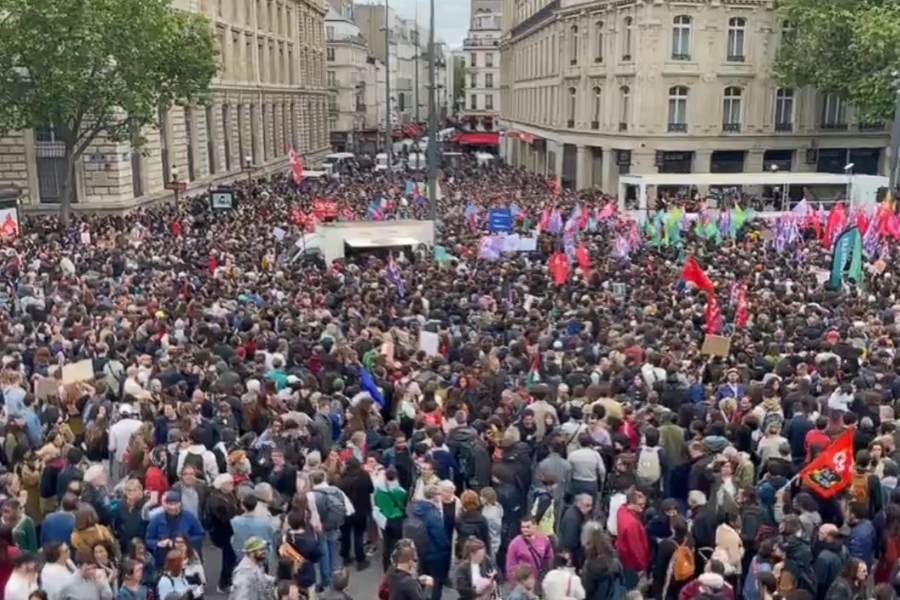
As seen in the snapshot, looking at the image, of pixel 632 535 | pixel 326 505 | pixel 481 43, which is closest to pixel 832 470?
pixel 632 535

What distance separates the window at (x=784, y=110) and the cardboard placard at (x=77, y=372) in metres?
38.9

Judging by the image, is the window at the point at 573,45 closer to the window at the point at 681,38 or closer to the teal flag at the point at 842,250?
the window at the point at 681,38

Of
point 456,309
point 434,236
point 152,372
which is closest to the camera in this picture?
point 152,372

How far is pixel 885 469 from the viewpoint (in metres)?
9.52

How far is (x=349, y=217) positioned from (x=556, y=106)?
94.8 ft

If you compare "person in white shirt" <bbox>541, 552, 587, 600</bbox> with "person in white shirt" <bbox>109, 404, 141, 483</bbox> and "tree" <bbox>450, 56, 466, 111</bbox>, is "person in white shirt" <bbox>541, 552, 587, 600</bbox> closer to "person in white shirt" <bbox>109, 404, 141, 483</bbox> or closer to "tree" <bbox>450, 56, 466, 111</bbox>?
"person in white shirt" <bbox>109, 404, 141, 483</bbox>

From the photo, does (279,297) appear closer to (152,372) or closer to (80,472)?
(152,372)

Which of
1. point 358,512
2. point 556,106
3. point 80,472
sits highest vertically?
point 556,106

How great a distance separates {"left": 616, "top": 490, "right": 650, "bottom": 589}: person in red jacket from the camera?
8.80 m

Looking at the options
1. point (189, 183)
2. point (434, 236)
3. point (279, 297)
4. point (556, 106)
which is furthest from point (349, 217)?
point (556, 106)

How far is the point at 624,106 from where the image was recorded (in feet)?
151

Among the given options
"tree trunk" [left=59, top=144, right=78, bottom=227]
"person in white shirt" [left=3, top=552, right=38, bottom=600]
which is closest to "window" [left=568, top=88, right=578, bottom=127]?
"tree trunk" [left=59, top=144, right=78, bottom=227]

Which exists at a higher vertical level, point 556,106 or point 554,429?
point 556,106

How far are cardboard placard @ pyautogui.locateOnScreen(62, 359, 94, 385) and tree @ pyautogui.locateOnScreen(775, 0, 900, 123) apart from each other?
31.5 meters
